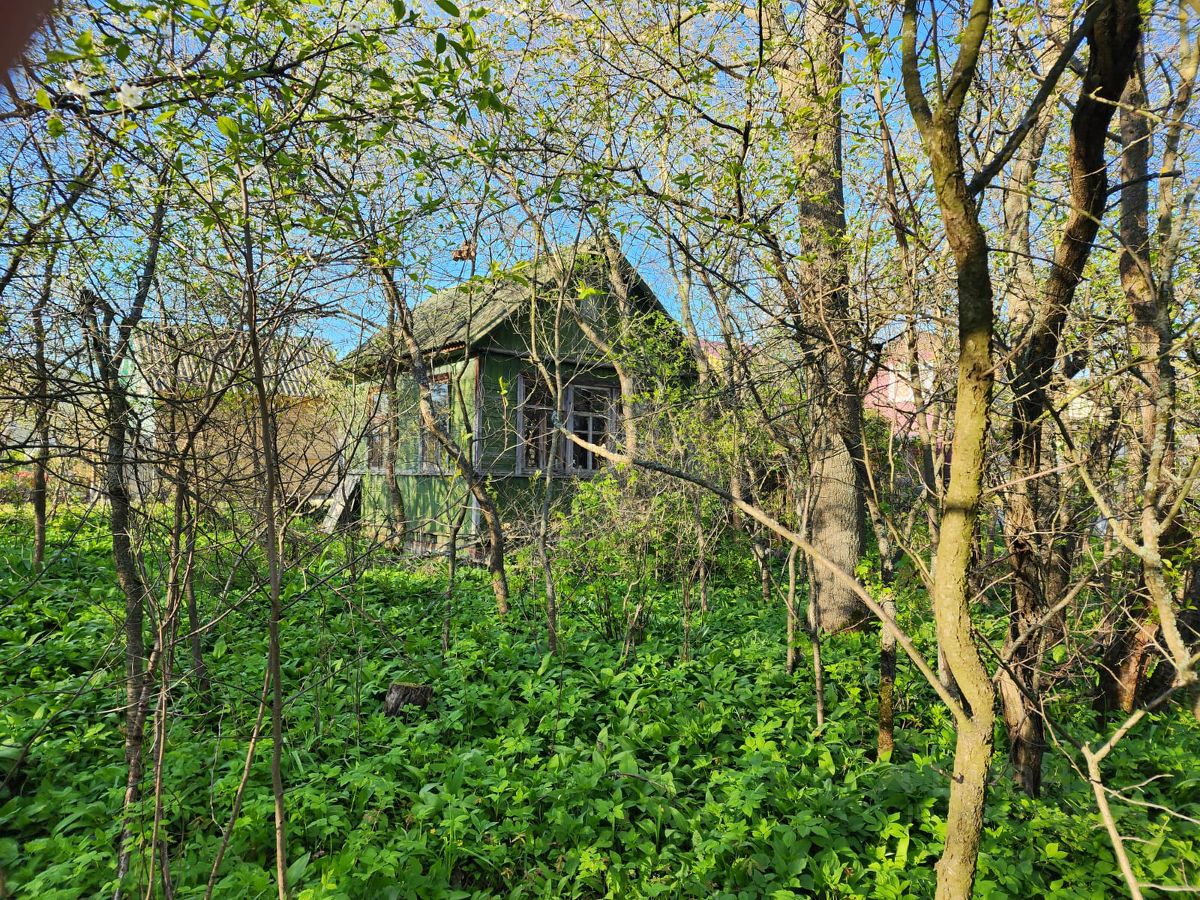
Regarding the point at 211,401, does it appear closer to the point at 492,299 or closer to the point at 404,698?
the point at 404,698

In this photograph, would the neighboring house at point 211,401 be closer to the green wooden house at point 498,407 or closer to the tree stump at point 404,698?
the tree stump at point 404,698

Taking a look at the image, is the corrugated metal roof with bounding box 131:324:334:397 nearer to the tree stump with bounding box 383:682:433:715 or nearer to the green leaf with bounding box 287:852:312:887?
the green leaf with bounding box 287:852:312:887

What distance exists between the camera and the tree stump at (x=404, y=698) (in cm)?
481

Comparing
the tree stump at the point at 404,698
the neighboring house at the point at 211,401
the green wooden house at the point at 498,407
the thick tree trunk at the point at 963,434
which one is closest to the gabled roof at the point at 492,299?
the green wooden house at the point at 498,407

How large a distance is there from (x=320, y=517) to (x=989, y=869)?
12822 millimetres

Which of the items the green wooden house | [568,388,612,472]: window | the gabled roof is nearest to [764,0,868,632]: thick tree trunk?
the gabled roof

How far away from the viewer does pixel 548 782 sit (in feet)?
12.5

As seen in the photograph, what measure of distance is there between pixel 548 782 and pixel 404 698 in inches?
60.8

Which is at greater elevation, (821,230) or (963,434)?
(821,230)

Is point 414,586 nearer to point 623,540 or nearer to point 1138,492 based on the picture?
point 623,540

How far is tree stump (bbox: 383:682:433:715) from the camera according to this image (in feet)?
15.8

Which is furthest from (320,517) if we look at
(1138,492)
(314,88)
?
(1138,492)

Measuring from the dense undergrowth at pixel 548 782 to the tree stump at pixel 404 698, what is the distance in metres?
0.08

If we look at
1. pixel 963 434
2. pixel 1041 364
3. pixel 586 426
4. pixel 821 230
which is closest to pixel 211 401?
pixel 963 434
